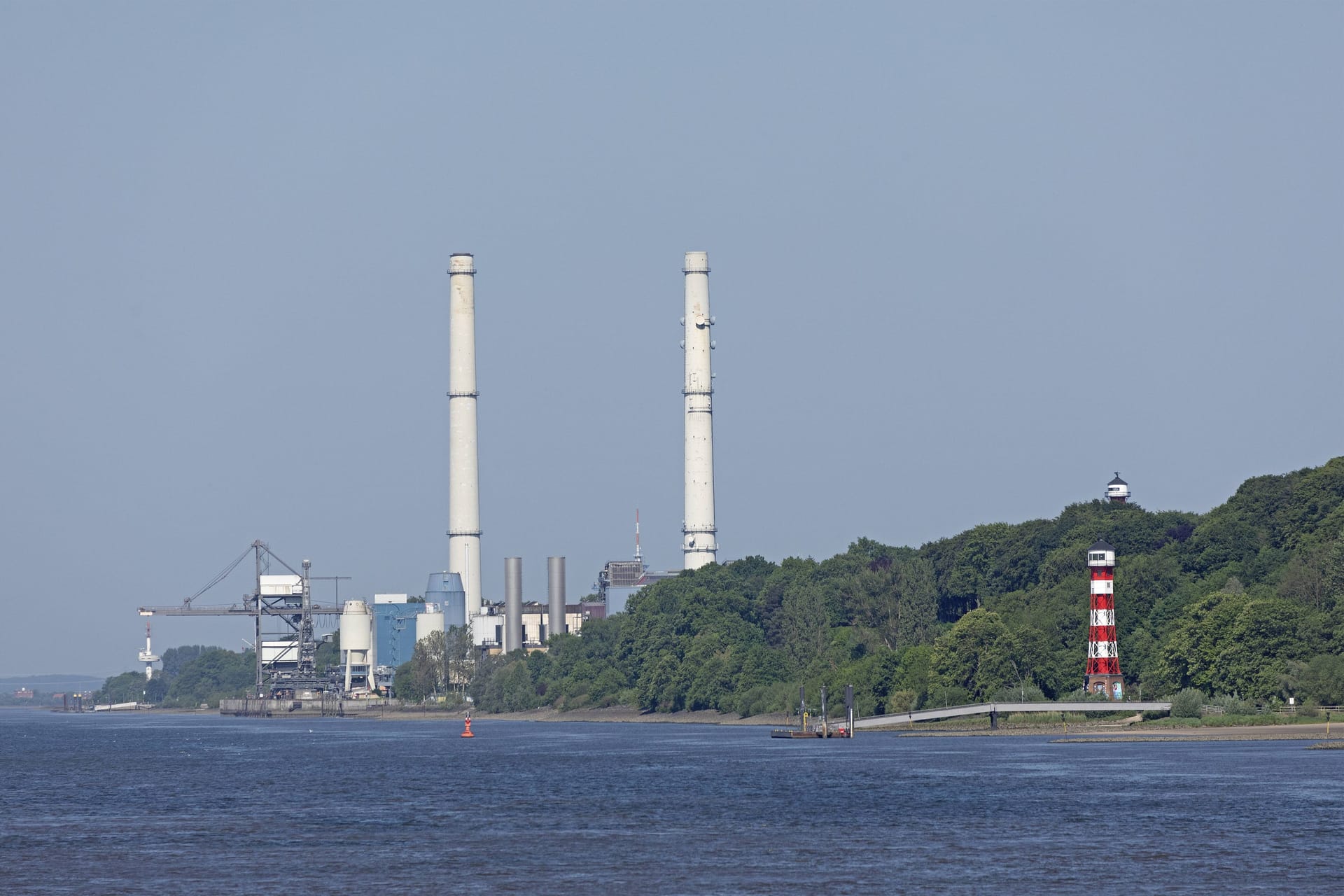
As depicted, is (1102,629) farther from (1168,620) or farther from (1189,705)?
(1189,705)

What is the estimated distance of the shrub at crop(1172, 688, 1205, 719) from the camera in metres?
146

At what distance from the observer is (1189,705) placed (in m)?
147

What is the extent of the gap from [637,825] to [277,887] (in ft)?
76.1

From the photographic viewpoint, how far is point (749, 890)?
216ft

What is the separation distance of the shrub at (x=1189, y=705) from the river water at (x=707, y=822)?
8.52m

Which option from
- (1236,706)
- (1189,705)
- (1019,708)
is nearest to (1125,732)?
(1189,705)

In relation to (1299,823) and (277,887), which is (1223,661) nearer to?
(1299,823)

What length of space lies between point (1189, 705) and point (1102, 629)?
532 inches

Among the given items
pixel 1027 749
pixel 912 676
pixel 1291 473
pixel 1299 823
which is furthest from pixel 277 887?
pixel 1291 473

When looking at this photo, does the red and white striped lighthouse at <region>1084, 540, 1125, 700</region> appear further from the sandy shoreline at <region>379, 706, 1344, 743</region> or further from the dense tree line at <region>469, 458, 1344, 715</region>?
the sandy shoreline at <region>379, 706, 1344, 743</region>

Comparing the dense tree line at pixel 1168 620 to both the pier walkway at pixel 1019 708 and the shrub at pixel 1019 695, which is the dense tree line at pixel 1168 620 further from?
the pier walkway at pixel 1019 708

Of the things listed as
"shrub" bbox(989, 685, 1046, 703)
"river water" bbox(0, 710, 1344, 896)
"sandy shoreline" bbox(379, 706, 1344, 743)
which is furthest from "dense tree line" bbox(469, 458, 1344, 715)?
"river water" bbox(0, 710, 1344, 896)

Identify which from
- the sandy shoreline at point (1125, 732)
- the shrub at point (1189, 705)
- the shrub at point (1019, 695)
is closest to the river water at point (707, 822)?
the sandy shoreline at point (1125, 732)

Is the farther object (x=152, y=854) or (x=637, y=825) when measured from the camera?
(x=637, y=825)
